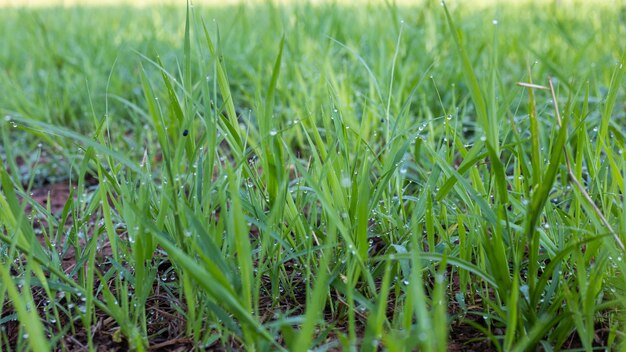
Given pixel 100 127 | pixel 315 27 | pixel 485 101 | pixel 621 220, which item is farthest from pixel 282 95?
pixel 621 220

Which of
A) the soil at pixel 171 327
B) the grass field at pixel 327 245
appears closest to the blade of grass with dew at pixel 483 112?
the grass field at pixel 327 245

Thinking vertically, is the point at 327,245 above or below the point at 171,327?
above

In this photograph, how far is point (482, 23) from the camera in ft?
10.4

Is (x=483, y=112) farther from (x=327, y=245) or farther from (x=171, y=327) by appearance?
(x=171, y=327)

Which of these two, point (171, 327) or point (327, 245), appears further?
point (171, 327)

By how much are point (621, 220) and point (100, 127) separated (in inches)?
38.3

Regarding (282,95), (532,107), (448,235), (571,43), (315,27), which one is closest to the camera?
(532,107)

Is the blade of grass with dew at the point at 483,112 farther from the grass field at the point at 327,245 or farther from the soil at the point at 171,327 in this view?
the soil at the point at 171,327

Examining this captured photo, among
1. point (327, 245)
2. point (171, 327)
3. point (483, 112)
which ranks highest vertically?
point (483, 112)

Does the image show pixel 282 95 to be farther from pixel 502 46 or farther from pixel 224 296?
pixel 224 296

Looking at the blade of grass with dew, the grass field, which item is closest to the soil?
the grass field

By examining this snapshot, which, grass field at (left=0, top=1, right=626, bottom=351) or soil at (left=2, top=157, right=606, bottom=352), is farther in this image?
soil at (left=2, top=157, right=606, bottom=352)

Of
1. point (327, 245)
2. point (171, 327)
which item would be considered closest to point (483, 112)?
point (327, 245)

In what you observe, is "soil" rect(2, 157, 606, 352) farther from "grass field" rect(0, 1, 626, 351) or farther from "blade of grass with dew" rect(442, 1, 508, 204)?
"blade of grass with dew" rect(442, 1, 508, 204)
